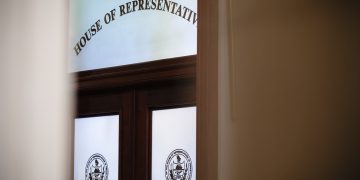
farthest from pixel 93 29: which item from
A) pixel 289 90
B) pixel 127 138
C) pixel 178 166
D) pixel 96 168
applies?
pixel 289 90

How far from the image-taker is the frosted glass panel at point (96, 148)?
12.1 feet

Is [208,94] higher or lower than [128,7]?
lower

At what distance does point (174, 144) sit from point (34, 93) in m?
1.22

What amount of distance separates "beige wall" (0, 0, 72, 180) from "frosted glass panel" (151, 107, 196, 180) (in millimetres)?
719

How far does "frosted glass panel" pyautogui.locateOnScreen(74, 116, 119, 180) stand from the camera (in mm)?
3680

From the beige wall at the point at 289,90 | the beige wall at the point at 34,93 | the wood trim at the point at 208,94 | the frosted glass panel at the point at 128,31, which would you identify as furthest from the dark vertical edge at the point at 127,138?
the beige wall at the point at 289,90

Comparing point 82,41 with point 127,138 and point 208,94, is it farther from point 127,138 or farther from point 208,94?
point 208,94

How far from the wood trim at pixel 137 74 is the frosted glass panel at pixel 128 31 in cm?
5

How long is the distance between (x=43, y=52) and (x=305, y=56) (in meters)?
2.06

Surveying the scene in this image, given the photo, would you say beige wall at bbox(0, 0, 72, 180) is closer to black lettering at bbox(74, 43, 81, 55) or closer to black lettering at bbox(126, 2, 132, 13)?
black lettering at bbox(74, 43, 81, 55)

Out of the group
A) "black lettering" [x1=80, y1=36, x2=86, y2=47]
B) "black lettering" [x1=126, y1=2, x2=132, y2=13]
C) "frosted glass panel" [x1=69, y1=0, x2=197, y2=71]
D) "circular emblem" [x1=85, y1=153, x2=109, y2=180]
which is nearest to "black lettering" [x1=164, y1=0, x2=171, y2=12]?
"frosted glass panel" [x1=69, y1=0, x2=197, y2=71]

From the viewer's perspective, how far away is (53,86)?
3.97 metres

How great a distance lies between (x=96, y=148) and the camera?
3.76 metres

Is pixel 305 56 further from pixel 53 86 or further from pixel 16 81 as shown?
pixel 16 81
